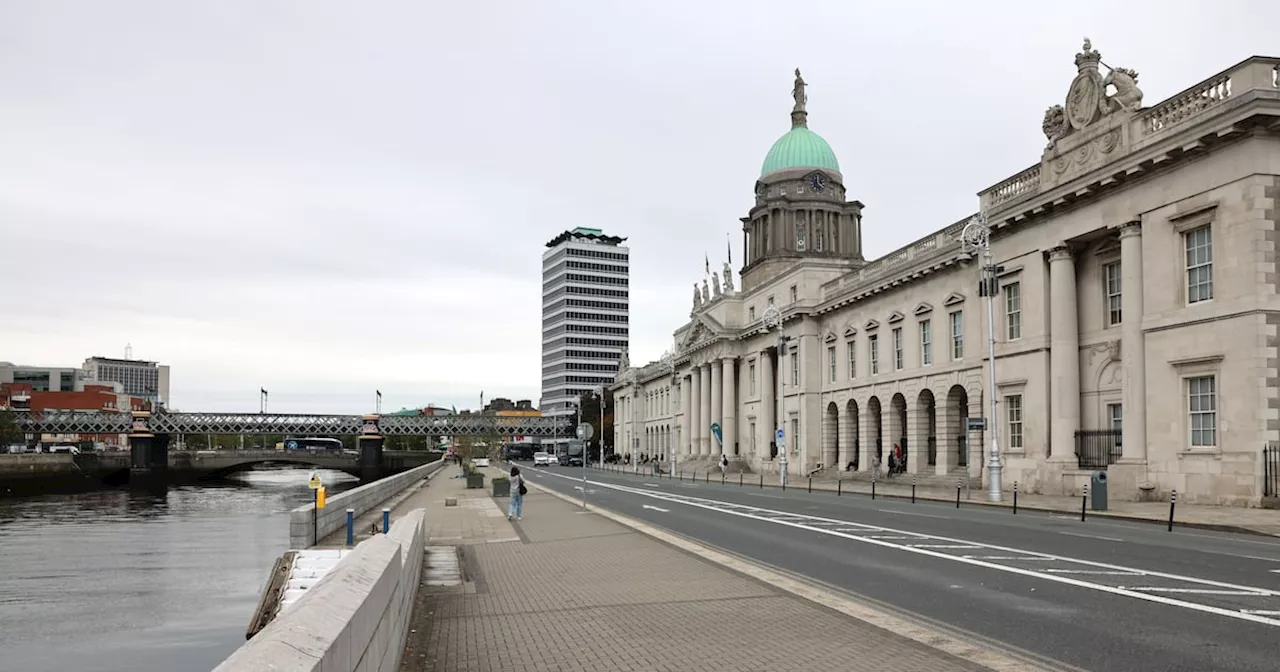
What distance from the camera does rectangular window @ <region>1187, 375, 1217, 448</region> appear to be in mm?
30656

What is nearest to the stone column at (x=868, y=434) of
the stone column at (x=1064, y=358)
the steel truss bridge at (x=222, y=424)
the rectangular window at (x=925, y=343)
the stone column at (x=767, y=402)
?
the rectangular window at (x=925, y=343)

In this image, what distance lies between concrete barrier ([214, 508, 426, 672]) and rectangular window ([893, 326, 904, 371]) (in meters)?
51.5

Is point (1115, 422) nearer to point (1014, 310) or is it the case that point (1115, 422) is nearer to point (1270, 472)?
point (1014, 310)

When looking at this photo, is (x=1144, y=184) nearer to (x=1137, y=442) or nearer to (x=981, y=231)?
(x=981, y=231)

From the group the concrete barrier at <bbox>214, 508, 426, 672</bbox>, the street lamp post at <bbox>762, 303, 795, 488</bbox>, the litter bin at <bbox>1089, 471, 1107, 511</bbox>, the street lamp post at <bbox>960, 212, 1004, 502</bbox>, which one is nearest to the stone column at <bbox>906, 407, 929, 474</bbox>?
the street lamp post at <bbox>762, 303, 795, 488</bbox>

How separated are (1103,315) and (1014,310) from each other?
542cm

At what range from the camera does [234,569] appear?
29219mm

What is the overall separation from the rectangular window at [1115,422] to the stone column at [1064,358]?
1204 mm

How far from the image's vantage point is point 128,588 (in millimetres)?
25203

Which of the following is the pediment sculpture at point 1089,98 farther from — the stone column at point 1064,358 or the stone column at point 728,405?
the stone column at point 728,405

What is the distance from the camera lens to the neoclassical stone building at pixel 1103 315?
29141mm

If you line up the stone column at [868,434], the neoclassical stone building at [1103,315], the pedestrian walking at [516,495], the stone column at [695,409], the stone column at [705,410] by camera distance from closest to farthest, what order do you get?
the pedestrian walking at [516,495], the neoclassical stone building at [1103,315], the stone column at [868,434], the stone column at [705,410], the stone column at [695,409]

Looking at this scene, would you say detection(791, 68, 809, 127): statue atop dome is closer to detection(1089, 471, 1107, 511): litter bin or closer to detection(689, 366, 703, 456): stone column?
detection(689, 366, 703, 456): stone column

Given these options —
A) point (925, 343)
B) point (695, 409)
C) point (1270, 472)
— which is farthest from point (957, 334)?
point (695, 409)
